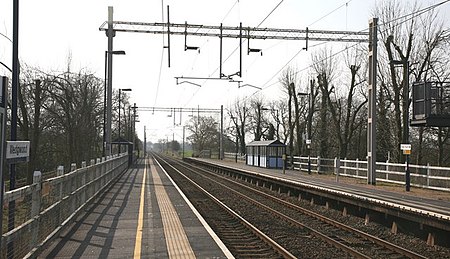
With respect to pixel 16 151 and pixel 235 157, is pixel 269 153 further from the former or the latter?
pixel 16 151

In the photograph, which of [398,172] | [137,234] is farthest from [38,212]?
[398,172]

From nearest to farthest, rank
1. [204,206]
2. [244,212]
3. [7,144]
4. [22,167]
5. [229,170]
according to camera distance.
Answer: [7,144], [244,212], [204,206], [22,167], [229,170]

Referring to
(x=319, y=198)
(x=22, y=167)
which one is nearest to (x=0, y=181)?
(x=319, y=198)

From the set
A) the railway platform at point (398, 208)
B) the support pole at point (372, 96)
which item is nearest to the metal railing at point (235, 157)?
the support pole at point (372, 96)

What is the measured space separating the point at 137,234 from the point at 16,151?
5.50m

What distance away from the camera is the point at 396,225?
578 inches

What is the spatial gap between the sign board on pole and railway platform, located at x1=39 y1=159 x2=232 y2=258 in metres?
2.51

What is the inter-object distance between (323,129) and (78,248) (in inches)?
1737

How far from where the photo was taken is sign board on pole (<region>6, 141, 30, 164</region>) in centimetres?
646

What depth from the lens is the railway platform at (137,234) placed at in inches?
378

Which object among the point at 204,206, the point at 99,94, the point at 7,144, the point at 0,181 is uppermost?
the point at 99,94

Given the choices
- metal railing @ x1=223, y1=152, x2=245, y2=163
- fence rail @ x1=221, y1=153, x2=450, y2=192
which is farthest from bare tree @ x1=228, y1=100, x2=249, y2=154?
fence rail @ x1=221, y1=153, x2=450, y2=192

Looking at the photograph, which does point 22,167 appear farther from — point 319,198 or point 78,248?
point 78,248

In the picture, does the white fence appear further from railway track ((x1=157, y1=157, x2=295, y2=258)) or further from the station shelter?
railway track ((x1=157, y1=157, x2=295, y2=258))
